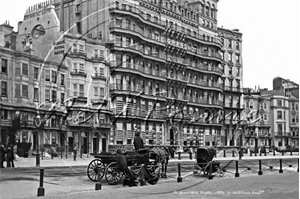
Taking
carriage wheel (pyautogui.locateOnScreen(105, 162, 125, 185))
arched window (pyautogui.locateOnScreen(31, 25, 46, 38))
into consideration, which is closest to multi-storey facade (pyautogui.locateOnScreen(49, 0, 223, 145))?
arched window (pyautogui.locateOnScreen(31, 25, 46, 38))

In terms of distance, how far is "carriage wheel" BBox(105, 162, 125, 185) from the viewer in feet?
59.3

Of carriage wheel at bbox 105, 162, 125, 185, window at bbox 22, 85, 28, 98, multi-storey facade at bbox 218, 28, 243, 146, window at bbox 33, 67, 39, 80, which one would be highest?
window at bbox 33, 67, 39, 80

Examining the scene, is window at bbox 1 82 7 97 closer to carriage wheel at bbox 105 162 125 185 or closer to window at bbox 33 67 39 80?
window at bbox 33 67 39 80

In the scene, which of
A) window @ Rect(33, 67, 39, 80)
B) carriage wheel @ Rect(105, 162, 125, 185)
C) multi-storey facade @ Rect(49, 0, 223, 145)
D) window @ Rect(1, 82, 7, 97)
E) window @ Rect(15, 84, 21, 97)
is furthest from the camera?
window @ Rect(33, 67, 39, 80)

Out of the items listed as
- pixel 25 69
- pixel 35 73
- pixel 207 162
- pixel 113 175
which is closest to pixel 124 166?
pixel 113 175

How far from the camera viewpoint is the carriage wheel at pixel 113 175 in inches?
712

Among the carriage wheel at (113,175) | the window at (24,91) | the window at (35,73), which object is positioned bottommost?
the carriage wheel at (113,175)

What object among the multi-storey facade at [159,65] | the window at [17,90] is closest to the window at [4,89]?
the window at [17,90]

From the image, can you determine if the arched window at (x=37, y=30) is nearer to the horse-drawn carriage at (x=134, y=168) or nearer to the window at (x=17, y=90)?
the horse-drawn carriage at (x=134, y=168)

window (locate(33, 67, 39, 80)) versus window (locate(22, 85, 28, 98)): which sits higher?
window (locate(33, 67, 39, 80))

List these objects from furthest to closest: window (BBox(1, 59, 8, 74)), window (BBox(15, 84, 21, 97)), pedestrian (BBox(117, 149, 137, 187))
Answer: window (BBox(1, 59, 8, 74)) → window (BBox(15, 84, 21, 97)) → pedestrian (BBox(117, 149, 137, 187))

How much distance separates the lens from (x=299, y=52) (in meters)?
4.26

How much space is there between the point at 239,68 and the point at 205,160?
13.0m

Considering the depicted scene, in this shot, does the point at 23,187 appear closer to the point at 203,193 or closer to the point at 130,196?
the point at 130,196
